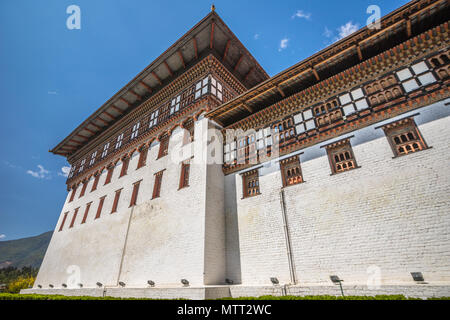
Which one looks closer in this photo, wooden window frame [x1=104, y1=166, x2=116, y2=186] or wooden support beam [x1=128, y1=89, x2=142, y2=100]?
wooden window frame [x1=104, y1=166, x2=116, y2=186]

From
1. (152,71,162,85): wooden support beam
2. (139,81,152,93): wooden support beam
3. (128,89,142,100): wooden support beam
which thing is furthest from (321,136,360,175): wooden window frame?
(128,89,142,100): wooden support beam

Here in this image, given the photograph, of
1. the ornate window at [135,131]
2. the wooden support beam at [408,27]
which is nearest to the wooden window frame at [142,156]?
the ornate window at [135,131]

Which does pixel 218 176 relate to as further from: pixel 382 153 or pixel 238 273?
pixel 382 153

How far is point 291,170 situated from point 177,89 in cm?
1193

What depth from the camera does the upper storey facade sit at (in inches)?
615

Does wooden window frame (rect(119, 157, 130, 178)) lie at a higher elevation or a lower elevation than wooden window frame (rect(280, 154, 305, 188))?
higher

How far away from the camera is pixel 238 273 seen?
35.1ft

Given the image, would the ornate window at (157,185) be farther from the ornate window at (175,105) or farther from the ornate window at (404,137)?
the ornate window at (404,137)

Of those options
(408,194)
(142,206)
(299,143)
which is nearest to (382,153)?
(408,194)

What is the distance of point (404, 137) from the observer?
862 centimetres

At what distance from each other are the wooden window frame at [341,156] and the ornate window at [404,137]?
1419 millimetres

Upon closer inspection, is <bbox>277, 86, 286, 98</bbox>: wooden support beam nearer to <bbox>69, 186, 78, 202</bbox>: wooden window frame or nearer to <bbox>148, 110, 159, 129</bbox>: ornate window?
<bbox>148, 110, 159, 129</bbox>: ornate window

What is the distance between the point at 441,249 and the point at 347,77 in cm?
765

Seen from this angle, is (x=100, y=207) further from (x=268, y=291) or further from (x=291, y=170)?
(x=291, y=170)
